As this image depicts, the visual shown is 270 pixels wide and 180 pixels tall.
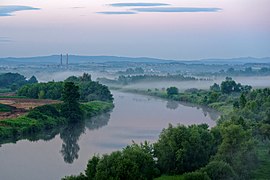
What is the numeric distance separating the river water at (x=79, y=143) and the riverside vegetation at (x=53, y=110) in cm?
71

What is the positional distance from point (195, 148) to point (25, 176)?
559 cm

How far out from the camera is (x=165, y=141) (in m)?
14.2

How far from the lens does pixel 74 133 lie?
25.4 meters

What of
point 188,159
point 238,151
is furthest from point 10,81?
point 238,151

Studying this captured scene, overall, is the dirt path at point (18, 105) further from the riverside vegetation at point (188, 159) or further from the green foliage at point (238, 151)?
the green foliage at point (238, 151)

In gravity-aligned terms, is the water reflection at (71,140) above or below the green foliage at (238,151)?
below

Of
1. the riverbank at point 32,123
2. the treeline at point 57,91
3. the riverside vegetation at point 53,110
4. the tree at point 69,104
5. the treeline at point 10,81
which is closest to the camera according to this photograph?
the riverbank at point 32,123

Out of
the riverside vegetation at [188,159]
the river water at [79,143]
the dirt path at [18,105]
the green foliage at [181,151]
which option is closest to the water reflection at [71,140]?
the river water at [79,143]

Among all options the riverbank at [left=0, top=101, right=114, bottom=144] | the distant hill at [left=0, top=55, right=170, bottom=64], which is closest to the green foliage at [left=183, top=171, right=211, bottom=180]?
the riverbank at [left=0, top=101, right=114, bottom=144]

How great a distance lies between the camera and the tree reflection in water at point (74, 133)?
65.0 feet

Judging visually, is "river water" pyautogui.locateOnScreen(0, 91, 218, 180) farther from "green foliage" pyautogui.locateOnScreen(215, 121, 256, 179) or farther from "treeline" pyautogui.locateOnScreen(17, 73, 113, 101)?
"treeline" pyautogui.locateOnScreen(17, 73, 113, 101)

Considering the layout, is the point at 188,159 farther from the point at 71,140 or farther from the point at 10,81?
the point at 10,81

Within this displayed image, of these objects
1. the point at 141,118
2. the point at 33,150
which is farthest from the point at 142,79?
the point at 33,150

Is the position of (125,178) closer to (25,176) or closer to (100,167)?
(100,167)
